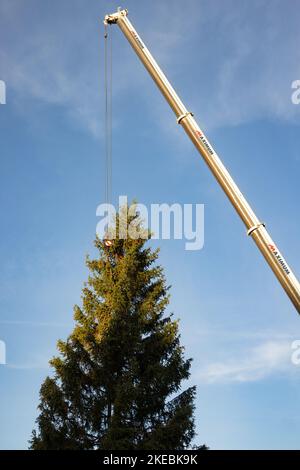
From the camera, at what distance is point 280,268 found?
17.6 m

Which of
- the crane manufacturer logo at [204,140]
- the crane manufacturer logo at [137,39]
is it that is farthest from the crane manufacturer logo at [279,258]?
the crane manufacturer logo at [137,39]

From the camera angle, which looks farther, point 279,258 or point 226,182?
point 226,182

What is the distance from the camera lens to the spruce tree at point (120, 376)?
19062 mm

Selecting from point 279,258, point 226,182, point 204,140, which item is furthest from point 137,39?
point 279,258

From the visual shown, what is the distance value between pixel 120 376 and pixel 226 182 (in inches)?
324

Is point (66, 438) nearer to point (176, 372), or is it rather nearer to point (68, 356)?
point (68, 356)

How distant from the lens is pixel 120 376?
20641mm

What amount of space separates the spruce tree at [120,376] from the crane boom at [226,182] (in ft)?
18.2

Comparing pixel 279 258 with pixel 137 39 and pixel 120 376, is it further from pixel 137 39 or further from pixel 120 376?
pixel 137 39

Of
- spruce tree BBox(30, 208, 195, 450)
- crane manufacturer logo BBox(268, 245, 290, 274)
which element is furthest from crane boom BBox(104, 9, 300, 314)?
spruce tree BBox(30, 208, 195, 450)

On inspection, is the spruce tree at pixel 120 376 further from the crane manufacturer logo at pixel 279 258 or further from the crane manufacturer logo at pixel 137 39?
the crane manufacturer logo at pixel 137 39

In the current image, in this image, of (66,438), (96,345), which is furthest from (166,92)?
(66,438)

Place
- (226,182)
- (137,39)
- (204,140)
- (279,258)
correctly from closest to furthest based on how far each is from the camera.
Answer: (279,258) → (226,182) → (204,140) → (137,39)

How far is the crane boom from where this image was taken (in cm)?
1755
